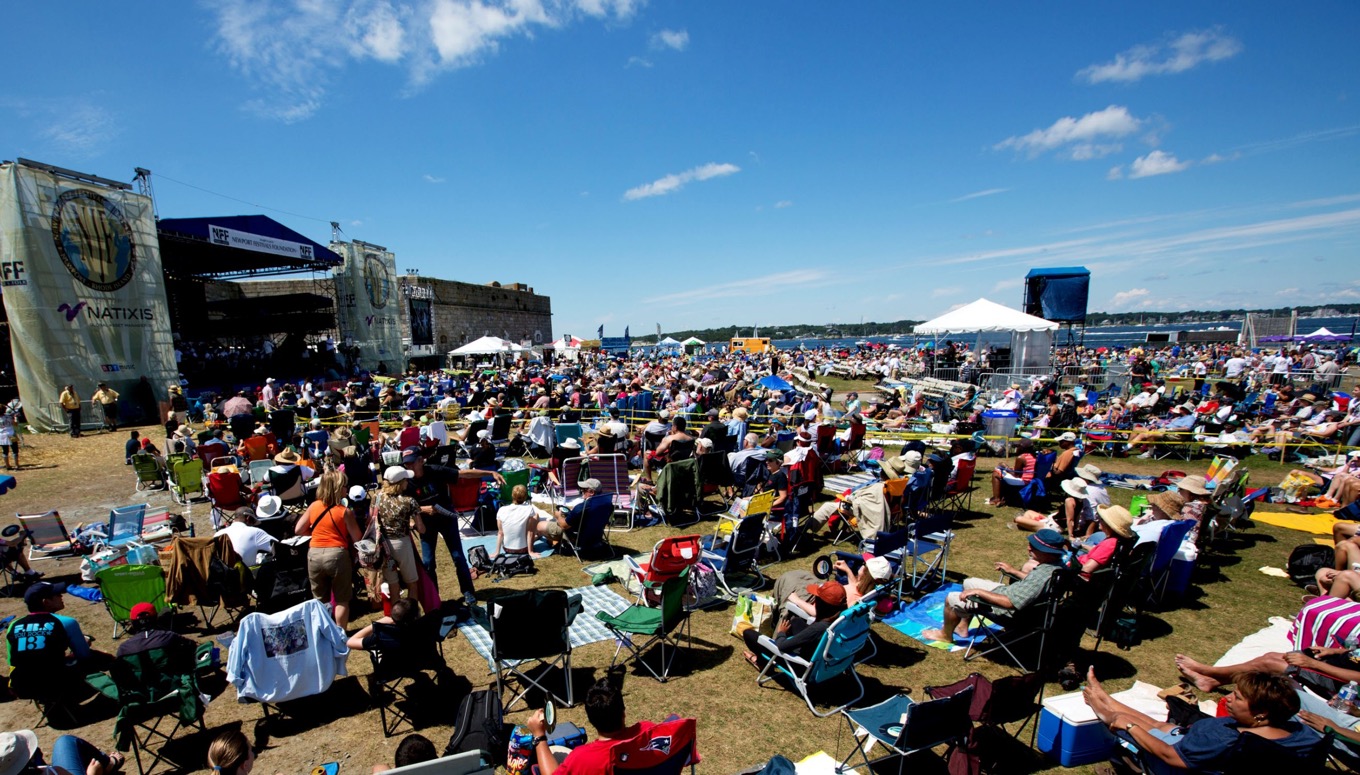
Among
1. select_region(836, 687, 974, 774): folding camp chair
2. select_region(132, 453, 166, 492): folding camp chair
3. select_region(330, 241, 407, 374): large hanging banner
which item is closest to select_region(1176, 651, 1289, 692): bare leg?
select_region(836, 687, 974, 774): folding camp chair

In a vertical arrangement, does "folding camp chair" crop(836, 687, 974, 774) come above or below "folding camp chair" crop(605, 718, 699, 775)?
below

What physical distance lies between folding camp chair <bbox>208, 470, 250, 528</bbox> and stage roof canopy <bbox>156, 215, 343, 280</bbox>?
1980cm

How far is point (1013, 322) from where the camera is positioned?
14047 mm

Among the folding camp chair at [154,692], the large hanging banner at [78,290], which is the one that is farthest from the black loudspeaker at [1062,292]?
the large hanging banner at [78,290]

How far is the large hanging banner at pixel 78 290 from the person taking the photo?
15977mm

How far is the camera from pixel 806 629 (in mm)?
4176

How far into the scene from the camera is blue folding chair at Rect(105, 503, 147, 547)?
7.16 m

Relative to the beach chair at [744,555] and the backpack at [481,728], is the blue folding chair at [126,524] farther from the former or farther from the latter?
the beach chair at [744,555]

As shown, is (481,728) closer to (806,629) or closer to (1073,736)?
(806,629)

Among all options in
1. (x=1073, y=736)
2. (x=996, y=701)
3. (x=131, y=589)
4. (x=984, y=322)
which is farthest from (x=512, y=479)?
(x=984, y=322)

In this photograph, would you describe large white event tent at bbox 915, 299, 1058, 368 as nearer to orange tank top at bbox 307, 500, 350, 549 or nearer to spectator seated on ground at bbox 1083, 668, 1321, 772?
spectator seated on ground at bbox 1083, 668, 1321, 772

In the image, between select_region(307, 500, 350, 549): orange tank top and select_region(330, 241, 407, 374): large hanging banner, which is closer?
select_region(307, 500, 350, 549): orange tank top

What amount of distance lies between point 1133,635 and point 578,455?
7.31m

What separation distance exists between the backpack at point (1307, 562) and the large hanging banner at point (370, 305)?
1414 inches
